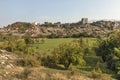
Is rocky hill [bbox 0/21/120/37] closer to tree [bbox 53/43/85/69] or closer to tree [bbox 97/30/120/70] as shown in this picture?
tree [bbox 97/30/120/70]

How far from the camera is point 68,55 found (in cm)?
3750

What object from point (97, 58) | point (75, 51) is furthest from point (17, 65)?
point (97, 58)

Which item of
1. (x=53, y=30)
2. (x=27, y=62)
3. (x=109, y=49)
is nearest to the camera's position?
(x=27, y=62)

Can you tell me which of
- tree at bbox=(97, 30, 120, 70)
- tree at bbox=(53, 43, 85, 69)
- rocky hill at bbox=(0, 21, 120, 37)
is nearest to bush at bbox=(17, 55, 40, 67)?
tree at bbox=(53, 43, 85, 69)

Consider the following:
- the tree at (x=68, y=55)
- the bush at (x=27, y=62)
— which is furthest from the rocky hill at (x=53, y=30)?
the bush at (x=27, y=62)

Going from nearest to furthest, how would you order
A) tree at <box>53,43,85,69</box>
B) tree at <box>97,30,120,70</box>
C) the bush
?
the bush → tree at <box>53,43,85,69</box> → tree at <box>97,30,120,70</box>

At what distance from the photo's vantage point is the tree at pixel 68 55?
120ft

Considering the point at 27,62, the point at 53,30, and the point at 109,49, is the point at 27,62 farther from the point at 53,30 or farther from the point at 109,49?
the point at 53,30

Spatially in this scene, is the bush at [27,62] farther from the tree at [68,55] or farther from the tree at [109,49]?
the tree at [109,49]

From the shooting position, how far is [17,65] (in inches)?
1129

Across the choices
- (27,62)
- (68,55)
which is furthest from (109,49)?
(27,62)

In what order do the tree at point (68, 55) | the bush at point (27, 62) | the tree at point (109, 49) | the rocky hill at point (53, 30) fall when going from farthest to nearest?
the rocky hill at point (53, 30) < the tree at point (109, 49) < the tree at point (68, 55) < the bush at point (27, 62)

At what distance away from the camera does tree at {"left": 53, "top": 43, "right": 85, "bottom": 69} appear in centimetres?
3672

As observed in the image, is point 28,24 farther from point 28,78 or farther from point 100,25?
point 28,78
